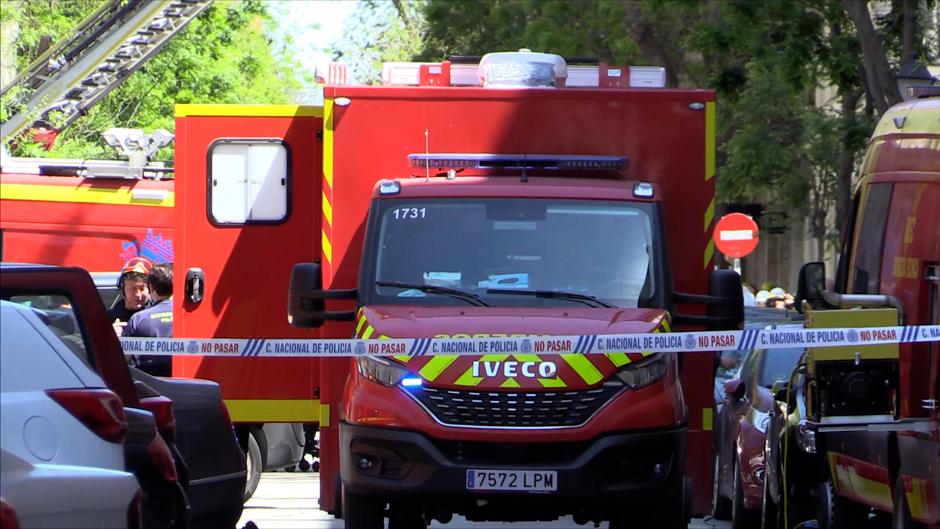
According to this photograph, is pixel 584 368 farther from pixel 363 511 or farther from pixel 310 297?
pixel 310 297

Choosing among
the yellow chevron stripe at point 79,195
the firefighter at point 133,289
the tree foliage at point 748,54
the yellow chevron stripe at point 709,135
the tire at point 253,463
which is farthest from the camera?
the tree foliage at point 748,54

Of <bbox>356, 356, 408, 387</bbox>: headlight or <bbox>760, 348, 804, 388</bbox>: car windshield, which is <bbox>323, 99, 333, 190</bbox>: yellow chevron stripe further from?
<bbox>760, 348, 804, 388</bbox>: car windshield

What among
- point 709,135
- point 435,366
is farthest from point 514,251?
point 709,135

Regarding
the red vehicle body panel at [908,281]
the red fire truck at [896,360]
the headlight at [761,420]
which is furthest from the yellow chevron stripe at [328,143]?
the headlight at [761,420]

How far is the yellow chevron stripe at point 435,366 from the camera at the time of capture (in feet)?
30.5

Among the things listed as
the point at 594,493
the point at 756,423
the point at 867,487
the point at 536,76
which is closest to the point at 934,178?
the point at 867,487

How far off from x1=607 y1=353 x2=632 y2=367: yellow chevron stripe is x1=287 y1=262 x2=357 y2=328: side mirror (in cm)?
166

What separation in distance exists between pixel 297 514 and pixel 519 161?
14.1ft

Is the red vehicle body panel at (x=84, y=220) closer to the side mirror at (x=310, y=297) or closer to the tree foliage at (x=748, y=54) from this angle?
the tree foliage at (x=748, y=54)

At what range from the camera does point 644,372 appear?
9.44 meters

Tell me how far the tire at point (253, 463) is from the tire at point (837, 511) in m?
5.03

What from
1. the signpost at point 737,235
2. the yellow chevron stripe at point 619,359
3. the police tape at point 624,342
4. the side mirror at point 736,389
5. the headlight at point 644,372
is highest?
the police tape at point 624,342

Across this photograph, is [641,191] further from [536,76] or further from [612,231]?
[536,76]

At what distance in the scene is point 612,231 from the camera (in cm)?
1027
